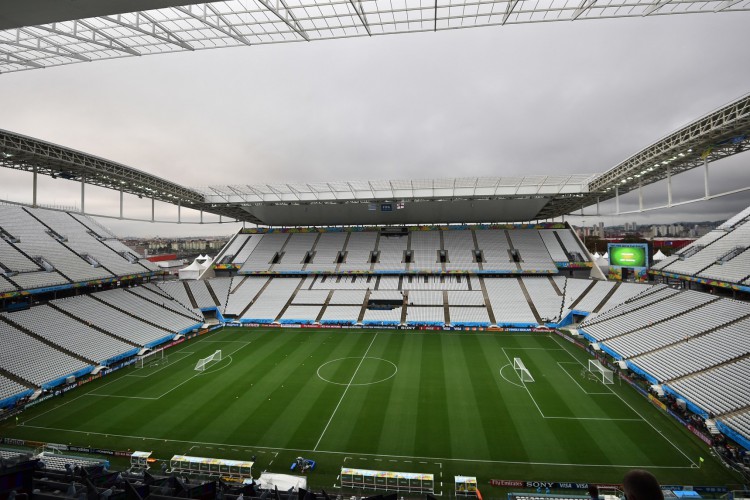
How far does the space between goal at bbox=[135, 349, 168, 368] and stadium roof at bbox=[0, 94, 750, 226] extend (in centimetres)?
1283

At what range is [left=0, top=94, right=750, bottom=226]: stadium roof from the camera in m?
20.2

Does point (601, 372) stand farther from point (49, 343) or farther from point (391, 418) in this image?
point (49, 343)

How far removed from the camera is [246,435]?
17.1 m

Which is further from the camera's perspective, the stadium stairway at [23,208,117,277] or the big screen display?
the big screen display

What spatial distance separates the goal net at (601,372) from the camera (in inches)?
877

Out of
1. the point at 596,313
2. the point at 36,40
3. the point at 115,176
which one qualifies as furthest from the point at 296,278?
the point at 36,40

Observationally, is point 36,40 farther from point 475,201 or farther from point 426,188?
point 475,201

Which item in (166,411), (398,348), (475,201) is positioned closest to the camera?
(166,411)

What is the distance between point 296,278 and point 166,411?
2847 centimetres

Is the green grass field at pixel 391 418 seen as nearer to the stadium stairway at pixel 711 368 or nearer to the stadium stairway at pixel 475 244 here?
the stadium stairway at pixel 711 368

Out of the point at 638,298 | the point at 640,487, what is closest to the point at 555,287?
the point at 638,298

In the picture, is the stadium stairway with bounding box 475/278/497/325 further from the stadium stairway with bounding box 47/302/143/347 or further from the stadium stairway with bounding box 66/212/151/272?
the stadium stairway with bounding box 66/212/151/272

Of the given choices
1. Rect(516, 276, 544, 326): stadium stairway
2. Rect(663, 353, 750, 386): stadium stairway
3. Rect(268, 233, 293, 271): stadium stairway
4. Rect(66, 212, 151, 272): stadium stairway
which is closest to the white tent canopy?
Rect(66, 212, 151, 272): stadium stairway

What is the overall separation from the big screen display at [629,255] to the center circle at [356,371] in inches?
1192
